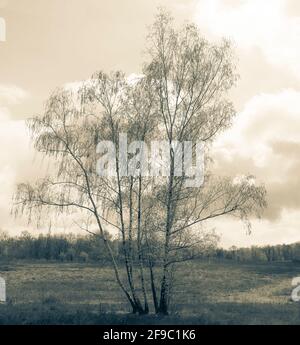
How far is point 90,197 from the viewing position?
20547 mm

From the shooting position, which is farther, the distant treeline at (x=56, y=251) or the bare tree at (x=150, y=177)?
the distant treeline at (x=56, y=251)

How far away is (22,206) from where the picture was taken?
19.9m

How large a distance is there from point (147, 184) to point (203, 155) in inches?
114

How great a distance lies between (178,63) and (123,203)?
7.11m

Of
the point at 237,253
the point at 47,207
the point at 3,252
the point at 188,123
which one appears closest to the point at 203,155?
the point at 188,123

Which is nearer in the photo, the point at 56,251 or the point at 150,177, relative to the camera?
the point at 150,177

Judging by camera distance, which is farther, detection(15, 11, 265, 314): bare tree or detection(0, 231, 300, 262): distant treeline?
detection(0, 231, 300, 262): distant treeline

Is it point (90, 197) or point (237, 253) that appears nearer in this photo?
point (90, 197)

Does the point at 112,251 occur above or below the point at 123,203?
below
